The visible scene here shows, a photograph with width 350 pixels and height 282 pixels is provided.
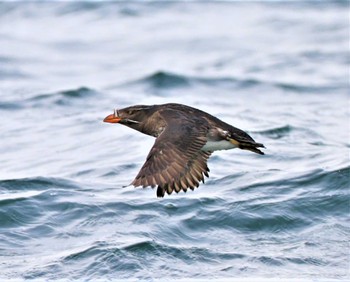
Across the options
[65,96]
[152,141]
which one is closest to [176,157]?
[152,141]

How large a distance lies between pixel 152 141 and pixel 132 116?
12.4ft

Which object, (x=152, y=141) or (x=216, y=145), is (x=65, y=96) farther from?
(x=216, y=145)

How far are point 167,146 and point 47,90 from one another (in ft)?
26.8

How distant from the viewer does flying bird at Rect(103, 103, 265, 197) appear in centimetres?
755

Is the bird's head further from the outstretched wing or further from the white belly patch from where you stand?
the white belly patch

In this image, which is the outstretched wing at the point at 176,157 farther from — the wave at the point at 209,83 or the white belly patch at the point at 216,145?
the wave at the point at 209,83

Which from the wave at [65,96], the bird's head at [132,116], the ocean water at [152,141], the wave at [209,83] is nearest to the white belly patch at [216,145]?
the bird's head at [132,116]

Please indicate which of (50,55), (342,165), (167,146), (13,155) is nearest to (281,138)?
(342,165)

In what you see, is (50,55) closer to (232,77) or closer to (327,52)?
(232,77)

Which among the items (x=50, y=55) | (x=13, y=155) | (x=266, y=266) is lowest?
(x=266, y=266)

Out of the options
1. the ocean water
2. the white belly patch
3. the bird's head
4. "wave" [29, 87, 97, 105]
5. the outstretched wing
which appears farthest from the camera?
"wave" [29, 87, 97, 105]

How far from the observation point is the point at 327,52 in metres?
18.8

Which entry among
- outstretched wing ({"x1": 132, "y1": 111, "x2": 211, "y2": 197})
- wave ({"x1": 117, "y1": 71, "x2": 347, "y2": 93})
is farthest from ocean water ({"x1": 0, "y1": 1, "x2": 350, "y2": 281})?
outstretched wing ({"x1": 132, "y1": 111, "x2": 211, "y2": 197})

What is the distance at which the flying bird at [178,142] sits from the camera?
297 inches
